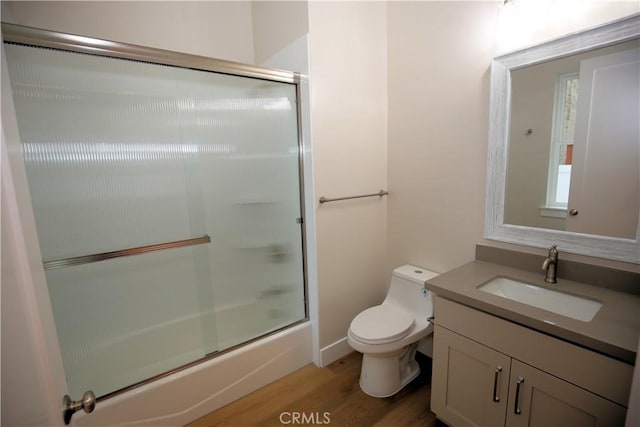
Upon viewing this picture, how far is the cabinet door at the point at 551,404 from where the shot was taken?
0.96 metres

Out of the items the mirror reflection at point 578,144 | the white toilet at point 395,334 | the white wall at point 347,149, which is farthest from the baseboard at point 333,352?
the mirror reflection at point 578,144

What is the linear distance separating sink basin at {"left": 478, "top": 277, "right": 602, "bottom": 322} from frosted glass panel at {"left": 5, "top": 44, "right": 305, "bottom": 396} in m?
1.21

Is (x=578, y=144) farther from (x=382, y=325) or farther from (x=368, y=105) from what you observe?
(x=382, y=325)

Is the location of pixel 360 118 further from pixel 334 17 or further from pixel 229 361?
pixel 229 361

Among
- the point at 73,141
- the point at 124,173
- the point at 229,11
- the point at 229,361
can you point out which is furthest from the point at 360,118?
the point at 229,361

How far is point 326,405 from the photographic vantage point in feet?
5.68

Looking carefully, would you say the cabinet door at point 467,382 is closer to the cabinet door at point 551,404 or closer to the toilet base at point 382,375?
the cabinet door at point 551,404

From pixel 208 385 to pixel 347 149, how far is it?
167cm

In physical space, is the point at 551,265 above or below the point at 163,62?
below

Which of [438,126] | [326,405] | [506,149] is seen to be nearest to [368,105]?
[438,126]

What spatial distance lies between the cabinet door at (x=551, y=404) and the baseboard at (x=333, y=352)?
113 cm

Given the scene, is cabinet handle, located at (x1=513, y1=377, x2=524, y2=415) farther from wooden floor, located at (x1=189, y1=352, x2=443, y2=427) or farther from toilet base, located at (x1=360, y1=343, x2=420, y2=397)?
toilet base, located at (x1=360, y1=343, x2=420, y2=397)

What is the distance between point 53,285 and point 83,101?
2.98ft

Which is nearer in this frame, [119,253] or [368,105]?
[119,253]
